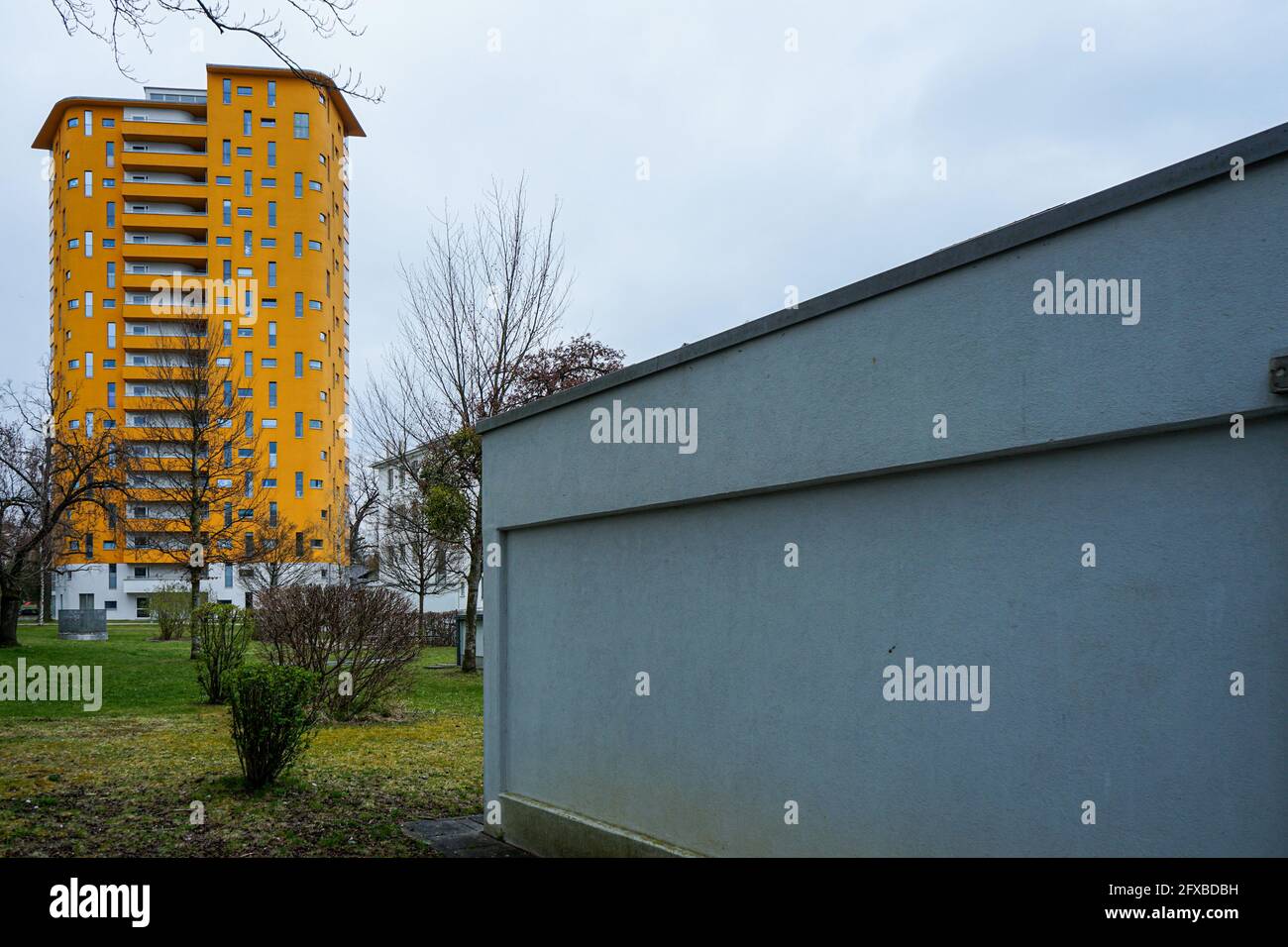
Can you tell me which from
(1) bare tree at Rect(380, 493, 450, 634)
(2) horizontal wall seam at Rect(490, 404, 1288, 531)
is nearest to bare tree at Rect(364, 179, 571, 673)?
(1) bare tree at Rect(380, 493, 450, 634)

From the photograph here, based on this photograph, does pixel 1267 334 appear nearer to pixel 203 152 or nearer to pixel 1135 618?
pixel 1135 618

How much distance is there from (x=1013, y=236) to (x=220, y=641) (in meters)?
14.7

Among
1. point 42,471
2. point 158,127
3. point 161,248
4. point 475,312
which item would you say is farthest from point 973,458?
point 158,127

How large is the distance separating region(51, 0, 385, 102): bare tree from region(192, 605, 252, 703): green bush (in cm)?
1016

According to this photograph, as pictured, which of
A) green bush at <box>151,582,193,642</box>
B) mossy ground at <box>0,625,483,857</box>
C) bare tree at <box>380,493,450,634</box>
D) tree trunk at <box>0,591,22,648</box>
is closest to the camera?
mossy ground at <box>0,625,483,857</box>

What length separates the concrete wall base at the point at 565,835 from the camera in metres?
5.83

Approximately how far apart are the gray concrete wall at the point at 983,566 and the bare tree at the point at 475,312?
51.2 ft

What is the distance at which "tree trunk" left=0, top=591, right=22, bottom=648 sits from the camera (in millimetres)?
24141

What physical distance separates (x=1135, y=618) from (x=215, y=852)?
6134mm

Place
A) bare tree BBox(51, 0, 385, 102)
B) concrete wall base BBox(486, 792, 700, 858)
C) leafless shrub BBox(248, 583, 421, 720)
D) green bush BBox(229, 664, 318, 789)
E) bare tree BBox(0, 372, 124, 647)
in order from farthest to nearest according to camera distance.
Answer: bare tree BBox(0, 372, 124, 647) < leafless shrub BBox(248, 583, 421, 720) < green bush BBox(229, 664, 318, 789) < bare tree BBox(51, 0, 385, 102) < concrete wall base BBox(486, 792, 700, 858)

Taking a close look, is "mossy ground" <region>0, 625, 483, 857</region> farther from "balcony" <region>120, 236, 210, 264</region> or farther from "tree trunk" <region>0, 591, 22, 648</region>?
"balcony" <region>120, 236, 210, 264</region>

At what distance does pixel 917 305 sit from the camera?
4.24 meters
